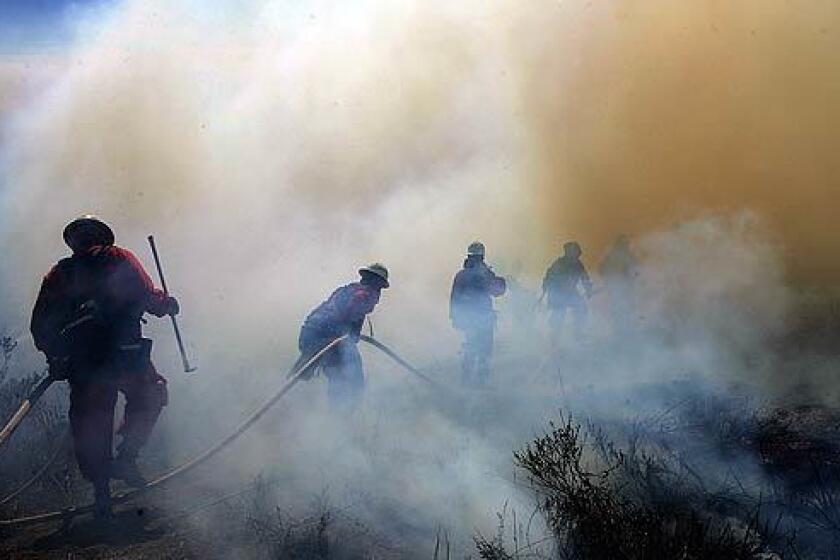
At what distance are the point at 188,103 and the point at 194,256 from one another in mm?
4629

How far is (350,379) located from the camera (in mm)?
5781

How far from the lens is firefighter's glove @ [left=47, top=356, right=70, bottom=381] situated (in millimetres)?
4324

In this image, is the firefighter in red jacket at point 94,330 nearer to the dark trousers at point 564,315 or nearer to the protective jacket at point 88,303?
the protective jacket at point 88,303

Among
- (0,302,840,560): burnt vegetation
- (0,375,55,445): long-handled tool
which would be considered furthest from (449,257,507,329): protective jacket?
(0,375,55,445): long-handled tool

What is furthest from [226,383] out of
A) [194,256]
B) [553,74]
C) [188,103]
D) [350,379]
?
[553,74]

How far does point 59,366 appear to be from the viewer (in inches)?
171

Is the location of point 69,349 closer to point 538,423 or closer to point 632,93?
point 538,423

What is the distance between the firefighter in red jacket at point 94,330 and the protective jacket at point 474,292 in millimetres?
4019

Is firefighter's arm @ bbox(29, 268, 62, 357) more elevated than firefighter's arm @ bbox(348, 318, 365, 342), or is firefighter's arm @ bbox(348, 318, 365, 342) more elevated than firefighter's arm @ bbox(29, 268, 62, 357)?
firefighter's arm @ bbox(348, 318, 365, 342)

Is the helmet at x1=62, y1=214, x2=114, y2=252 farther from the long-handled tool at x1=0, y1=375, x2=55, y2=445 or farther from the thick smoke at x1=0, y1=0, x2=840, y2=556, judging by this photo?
the thick smoke at x1=0, y1=0, x2=840, y2=556

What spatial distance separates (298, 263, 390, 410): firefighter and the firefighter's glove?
1.74 metres

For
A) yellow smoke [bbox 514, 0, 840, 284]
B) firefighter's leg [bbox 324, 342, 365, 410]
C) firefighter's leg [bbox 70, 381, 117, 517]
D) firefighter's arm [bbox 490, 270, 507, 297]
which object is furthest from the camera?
yellow smoke [bbox 514, 0, 840, 284]

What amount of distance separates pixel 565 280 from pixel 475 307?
1.93 metres

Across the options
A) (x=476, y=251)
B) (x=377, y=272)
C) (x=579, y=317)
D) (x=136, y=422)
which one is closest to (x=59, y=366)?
(x=136, y=422)
